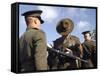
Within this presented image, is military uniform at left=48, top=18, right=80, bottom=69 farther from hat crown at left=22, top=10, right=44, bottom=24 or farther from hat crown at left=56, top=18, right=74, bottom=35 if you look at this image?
hat crown at left=22, top=10, right=44, bottom=24

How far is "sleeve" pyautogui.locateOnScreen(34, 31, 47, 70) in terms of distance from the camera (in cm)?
181

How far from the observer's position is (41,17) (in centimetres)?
181

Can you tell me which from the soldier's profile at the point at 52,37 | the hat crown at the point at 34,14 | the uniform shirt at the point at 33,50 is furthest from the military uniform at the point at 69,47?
the hat crown at the point at 34,14

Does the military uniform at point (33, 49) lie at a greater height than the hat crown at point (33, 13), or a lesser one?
lesser

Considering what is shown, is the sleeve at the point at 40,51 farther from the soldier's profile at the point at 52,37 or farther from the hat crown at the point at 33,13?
the hat crown at the point at 33,13

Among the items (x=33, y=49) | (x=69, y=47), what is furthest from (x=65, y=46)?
(x=33, y=49)

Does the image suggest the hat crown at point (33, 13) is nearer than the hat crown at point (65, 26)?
Yes

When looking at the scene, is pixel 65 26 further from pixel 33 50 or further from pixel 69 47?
pixel 33 50

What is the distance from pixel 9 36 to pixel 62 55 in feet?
1.33

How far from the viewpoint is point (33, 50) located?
1.80 m

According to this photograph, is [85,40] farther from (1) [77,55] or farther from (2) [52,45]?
(2) [52,45]

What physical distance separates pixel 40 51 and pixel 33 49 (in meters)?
0.05

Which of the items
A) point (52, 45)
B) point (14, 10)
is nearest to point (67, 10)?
point (52, 45)

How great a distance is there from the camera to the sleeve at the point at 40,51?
71.2 inches
